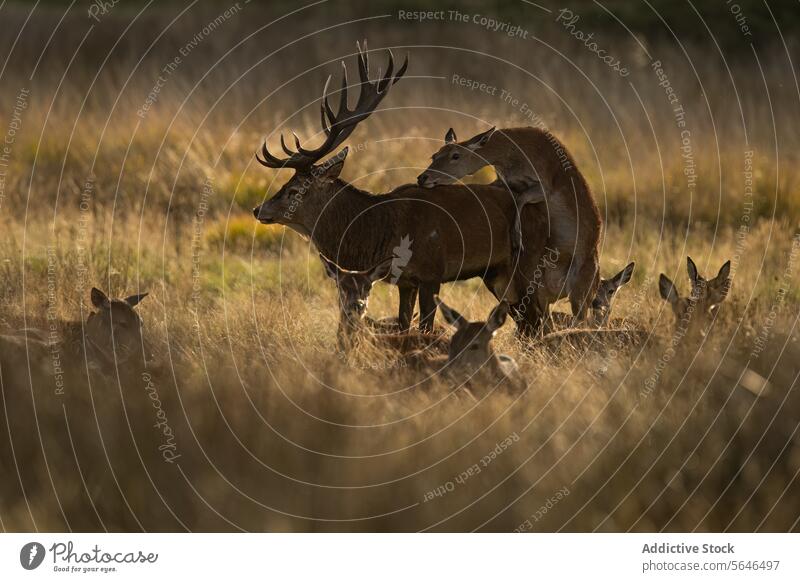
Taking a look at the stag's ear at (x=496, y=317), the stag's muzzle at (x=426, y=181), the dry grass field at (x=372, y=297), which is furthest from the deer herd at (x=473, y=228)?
the stag's ear at (x=496, y=317)

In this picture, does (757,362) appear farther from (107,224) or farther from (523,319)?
(107,224)

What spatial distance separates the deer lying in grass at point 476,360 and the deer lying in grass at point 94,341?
7.27 ft

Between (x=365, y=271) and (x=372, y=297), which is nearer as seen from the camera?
(x=365, y=271)

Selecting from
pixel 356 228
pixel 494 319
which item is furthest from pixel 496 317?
pixel 356 228

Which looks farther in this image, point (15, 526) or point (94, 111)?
point (94, 111)

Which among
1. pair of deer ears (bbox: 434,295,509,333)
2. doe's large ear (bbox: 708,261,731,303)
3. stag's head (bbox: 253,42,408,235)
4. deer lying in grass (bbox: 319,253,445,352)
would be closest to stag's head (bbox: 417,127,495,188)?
stag's head (bbox: 253,42,408,235)

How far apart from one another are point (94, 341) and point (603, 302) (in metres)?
5.06

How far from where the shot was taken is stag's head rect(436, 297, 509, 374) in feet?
33.8

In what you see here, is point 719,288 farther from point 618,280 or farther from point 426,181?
point 426,181

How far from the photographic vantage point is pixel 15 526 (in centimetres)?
739

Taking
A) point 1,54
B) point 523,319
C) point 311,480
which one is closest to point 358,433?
point 311,480

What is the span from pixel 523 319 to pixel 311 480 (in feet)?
19.8

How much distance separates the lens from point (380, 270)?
11516 millimetres

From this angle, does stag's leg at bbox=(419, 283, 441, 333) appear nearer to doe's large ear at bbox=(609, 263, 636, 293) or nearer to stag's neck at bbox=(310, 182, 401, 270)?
stag's neck at bbox=(310, 182, 401, 270)
